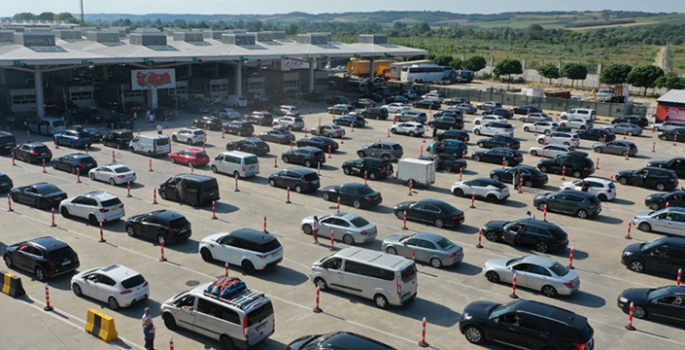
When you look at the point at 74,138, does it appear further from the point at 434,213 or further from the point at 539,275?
the point at 539,275

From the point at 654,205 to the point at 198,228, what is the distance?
2119 cm

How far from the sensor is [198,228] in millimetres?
27234

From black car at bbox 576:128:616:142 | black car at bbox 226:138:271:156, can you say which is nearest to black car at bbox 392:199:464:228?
black car at bbox 226:138:271:156

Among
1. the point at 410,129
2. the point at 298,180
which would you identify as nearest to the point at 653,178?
the point at 298,180

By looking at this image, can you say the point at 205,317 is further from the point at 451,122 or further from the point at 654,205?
the point at 451,122

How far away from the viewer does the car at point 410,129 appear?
169 feet

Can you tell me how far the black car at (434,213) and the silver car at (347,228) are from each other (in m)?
2.87

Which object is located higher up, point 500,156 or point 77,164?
point 500,156

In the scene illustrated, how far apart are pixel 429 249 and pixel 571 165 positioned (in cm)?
1837

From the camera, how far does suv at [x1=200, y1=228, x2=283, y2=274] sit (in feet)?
71.4

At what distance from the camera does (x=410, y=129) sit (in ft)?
170

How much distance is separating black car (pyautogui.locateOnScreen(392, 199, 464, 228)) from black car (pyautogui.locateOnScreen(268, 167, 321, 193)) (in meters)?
6.03

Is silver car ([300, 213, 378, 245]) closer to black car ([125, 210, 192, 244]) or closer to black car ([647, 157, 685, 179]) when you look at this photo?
black car ([125, 210, 192, 244])

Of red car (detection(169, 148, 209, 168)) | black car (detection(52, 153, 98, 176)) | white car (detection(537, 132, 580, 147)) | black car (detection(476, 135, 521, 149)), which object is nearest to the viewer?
black car (detection(52, 153, 98, 176))
